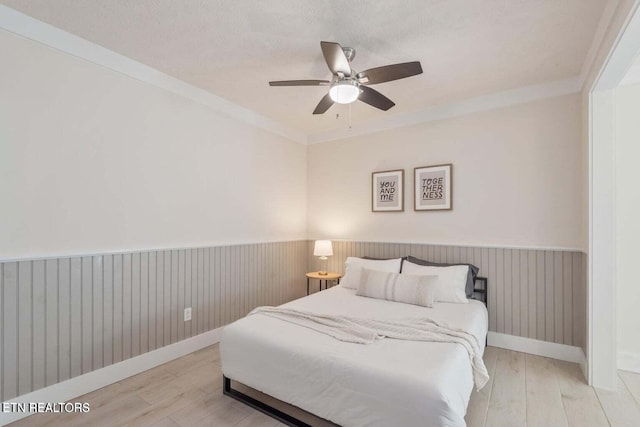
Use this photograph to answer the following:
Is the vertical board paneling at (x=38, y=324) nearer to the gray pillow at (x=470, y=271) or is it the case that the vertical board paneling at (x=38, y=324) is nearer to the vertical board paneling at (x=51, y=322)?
the vertical board paneling at (x=51, y=322)

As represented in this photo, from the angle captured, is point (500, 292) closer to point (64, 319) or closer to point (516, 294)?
point (516, 294)

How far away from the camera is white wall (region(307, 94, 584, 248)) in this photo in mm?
2871

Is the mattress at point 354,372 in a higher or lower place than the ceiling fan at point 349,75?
lower

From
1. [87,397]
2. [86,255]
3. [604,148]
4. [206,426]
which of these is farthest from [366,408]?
[604,148]

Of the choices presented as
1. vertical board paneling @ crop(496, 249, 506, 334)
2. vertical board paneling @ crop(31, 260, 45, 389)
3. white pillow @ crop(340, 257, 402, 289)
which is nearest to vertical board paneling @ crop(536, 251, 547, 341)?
vertical board paneling @ crop(496, 249, 506, 334)

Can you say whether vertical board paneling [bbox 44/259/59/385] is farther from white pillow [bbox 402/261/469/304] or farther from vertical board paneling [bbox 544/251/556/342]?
vertical board paneling [bbox 544/251/556/342]

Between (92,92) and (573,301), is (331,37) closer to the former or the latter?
(92,92)

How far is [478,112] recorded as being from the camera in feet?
10.8


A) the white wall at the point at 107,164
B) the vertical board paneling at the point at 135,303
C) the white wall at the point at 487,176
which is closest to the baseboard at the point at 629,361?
the white wall at the point at 487,176

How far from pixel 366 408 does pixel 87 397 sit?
2076 millimetres

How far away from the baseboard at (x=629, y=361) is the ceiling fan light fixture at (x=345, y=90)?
10.4 feet

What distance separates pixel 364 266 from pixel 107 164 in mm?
2660

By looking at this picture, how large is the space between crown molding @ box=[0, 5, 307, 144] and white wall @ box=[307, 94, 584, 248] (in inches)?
64.1

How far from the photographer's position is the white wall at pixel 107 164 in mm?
2027
